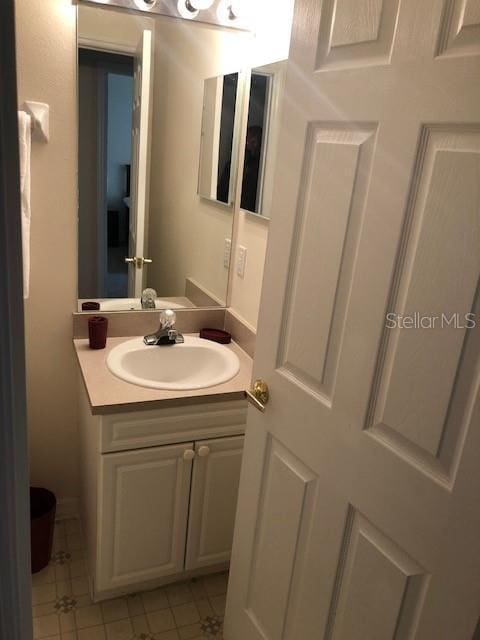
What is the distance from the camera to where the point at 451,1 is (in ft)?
2.64

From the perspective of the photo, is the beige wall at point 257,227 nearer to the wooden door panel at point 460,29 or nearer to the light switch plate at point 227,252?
the light switch plate at point 227,252

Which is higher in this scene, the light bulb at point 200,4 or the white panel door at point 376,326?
the light bulb at point 200,4

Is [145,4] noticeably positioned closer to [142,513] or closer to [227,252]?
[227,252]

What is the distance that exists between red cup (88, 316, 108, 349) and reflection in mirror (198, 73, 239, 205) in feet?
2.17

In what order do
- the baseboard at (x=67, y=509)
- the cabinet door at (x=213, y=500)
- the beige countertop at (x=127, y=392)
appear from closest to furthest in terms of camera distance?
1. the beige countertop at (x=127, y=392)
2. the cabinet door at (x=213, y=500)
3. the baseboard at (x=67, y=509)

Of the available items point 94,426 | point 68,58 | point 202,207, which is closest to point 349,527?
point 94,426

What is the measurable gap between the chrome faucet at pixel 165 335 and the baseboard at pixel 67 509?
0.83 m

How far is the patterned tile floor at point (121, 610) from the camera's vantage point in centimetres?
172

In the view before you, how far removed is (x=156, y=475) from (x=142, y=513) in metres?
0.15

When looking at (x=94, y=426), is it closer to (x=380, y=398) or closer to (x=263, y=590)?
(x=263, y=590)

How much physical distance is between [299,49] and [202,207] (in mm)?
1017

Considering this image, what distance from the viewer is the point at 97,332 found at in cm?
187

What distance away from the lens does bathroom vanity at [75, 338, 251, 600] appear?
161 centimetres

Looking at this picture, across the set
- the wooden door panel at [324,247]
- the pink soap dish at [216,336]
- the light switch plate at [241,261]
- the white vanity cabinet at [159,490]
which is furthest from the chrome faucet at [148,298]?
the wooden door panel at [324,247]
